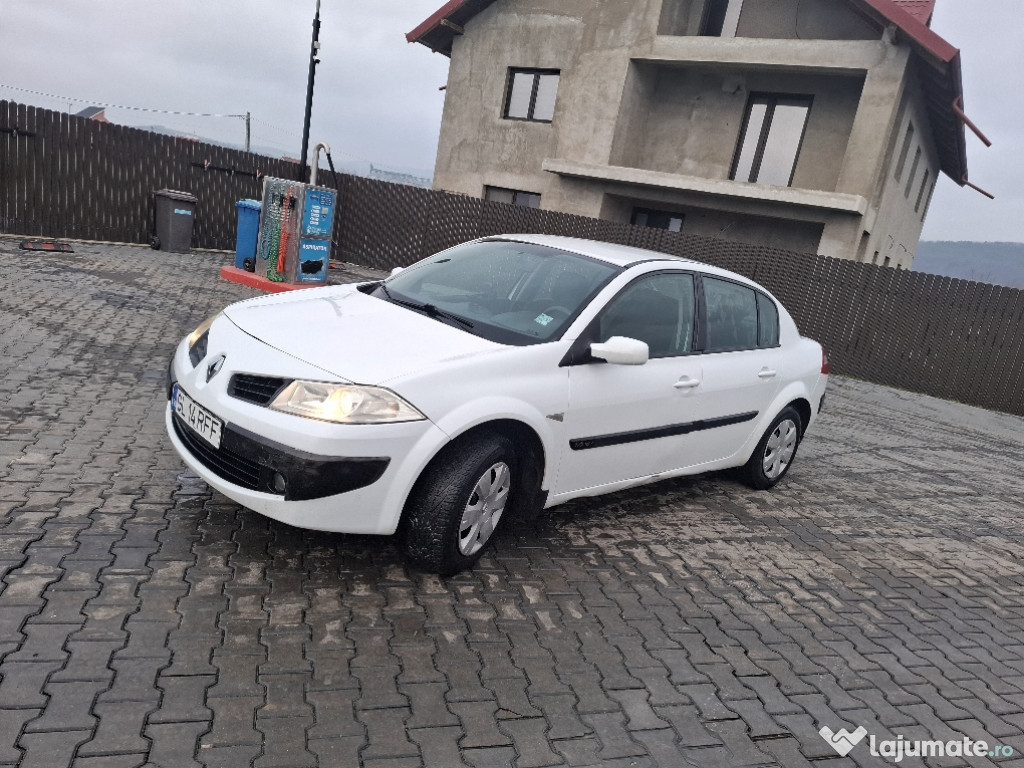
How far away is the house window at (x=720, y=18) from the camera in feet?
58.5

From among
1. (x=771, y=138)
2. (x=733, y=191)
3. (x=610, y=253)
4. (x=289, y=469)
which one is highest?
(x=771, y=138)

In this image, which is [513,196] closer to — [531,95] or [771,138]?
[531,95]

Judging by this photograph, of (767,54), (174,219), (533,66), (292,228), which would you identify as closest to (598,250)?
(292,228)

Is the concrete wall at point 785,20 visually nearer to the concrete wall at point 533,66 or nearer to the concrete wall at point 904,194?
the concrete wall at point 533,66

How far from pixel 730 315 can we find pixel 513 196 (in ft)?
53.3

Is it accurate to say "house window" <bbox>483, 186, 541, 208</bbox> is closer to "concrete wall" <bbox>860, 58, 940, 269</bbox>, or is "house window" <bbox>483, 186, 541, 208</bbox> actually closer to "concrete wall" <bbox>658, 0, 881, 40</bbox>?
"concrete wall" <bbox>658, 0, 881, 40</bbox>

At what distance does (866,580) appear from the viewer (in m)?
4.41

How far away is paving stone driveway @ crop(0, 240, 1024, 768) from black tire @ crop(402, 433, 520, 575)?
0.19 meters

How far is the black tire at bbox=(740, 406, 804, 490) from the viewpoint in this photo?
17.8 feet

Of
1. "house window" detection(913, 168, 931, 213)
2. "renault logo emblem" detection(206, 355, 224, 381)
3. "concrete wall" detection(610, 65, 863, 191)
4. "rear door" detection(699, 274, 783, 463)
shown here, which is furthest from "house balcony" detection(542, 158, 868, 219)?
"renault logo emblem" detection(206, 355, 224, 381)

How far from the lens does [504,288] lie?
4.28 metres

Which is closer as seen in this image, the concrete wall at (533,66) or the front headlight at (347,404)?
the front headlight at (347,404)

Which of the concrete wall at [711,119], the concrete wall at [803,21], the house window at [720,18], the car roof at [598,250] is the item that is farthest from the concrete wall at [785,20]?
the car roof at [598,250]

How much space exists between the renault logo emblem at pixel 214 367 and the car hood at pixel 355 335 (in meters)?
0.21
